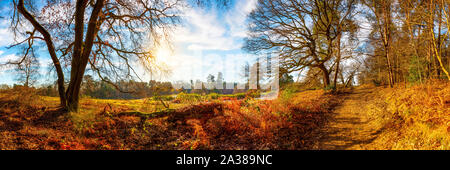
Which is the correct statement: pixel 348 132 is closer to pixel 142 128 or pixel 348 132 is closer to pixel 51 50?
pixel 142 128

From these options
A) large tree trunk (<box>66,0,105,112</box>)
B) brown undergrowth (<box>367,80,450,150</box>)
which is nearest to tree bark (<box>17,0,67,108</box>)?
large tree trunk (<box>66,0,105,112</box>)

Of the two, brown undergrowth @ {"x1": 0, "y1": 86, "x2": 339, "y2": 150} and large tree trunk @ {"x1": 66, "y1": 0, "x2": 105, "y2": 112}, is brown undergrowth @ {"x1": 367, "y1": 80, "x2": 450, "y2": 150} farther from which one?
large tree trunk @ {"x1": 66, "y1": 0, "x2": 105, "y2": 112}

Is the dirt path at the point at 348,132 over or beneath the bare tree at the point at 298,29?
beneath

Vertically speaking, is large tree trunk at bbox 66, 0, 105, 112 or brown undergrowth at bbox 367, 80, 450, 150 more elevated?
large tree trunk at bbox 66, 0, 105, 112

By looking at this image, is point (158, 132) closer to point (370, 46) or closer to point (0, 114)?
point (0, 114)

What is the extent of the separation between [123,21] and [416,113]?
11.0m

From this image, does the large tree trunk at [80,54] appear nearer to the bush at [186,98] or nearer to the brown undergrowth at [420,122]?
the bush at [186,98]

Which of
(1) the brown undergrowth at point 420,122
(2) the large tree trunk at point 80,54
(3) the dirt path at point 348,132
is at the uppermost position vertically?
(2) the large tree trunk at point 80,54

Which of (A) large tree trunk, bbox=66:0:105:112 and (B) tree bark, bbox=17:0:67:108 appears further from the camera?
(A) large tree trunk, bbox=66:0:105:112

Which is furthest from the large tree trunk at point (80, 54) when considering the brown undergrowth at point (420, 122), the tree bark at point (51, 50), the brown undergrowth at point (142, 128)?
the brown undergrowth at point (420, 122)

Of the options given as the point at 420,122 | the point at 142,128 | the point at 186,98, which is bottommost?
the point at 142,128

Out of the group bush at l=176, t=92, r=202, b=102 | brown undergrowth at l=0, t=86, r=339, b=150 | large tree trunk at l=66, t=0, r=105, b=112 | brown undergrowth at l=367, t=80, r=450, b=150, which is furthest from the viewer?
bush at l=176, t=92, r=202, b=102

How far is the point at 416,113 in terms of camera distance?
5.67 metres

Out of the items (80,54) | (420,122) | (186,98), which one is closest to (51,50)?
(80,54)
